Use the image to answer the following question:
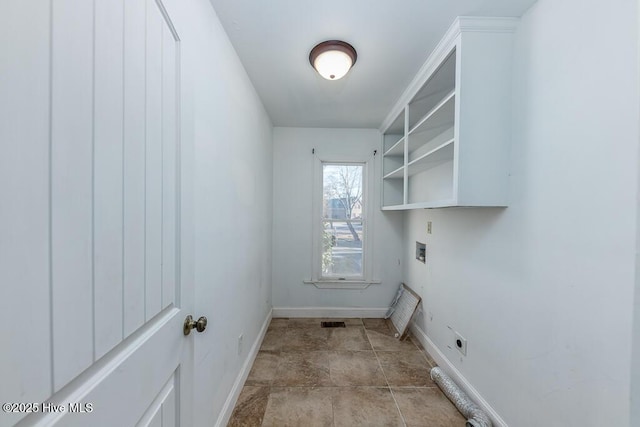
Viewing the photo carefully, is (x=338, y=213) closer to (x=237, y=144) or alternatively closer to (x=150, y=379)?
(x=237, y=144)

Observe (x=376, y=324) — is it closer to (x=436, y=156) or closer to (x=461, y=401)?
(x=461, y=401)

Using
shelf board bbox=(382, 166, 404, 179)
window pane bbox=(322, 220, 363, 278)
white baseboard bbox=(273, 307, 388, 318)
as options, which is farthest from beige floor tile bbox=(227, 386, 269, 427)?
shelf board bbox=(382, 166, 404, 179)

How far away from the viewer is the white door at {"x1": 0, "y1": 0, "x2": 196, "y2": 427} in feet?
1.24

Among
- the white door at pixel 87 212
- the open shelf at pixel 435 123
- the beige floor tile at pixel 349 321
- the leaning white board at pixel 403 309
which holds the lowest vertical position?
the beige floor tile at pixel 349 321

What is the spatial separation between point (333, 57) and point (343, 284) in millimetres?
2482

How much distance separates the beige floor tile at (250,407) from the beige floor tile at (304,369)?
0.47 feet

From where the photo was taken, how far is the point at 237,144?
179cm

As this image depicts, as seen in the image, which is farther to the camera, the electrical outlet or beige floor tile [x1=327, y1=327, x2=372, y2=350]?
beige floor tile [x1=327, y1=327, x2=372, y2=350]

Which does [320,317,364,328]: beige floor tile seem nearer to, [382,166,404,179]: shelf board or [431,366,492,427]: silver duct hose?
[431,366,492,427]: silver duct hose

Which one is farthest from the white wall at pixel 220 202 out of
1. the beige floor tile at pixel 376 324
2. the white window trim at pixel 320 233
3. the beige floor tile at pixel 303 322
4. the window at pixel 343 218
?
the beige floor tile at pixel 376 324

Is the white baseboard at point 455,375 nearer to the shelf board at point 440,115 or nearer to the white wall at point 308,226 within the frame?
the white wall at point 308,226

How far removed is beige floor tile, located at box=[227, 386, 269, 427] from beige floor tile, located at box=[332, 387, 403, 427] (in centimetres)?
49

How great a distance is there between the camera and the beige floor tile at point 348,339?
2492 millimetres

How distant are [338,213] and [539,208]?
7.22 ft
